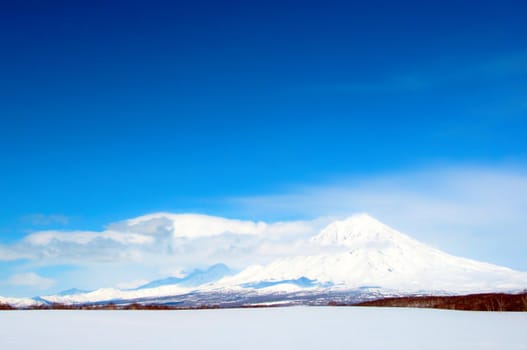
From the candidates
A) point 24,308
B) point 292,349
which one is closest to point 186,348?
point 292,349

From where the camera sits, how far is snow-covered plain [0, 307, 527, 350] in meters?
17.5

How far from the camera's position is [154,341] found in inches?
710

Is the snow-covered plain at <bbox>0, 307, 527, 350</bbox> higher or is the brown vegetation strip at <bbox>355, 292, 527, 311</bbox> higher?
the brown vegetation strip at <bbox>355, 292, 527, 311</bbox>

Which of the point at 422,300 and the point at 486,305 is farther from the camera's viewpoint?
the point at 422,300

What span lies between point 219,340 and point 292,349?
2.75m

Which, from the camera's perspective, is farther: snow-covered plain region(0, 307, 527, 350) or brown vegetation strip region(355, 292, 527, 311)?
brown vegetation strip region(355, 292, 527, 311)

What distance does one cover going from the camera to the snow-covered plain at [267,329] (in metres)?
17.5

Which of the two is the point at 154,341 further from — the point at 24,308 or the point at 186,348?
the point at 24,308

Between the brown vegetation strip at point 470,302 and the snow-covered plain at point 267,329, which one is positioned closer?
the snow-covered plain at point 267,329

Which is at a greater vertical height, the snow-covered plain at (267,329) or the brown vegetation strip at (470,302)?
the brown vegetation strip at (470,302)

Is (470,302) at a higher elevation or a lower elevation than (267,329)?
higher

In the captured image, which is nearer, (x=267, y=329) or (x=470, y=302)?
(x=267, y=329)

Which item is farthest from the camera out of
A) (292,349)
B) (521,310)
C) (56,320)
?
(521,310)

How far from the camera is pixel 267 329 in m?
20.9
